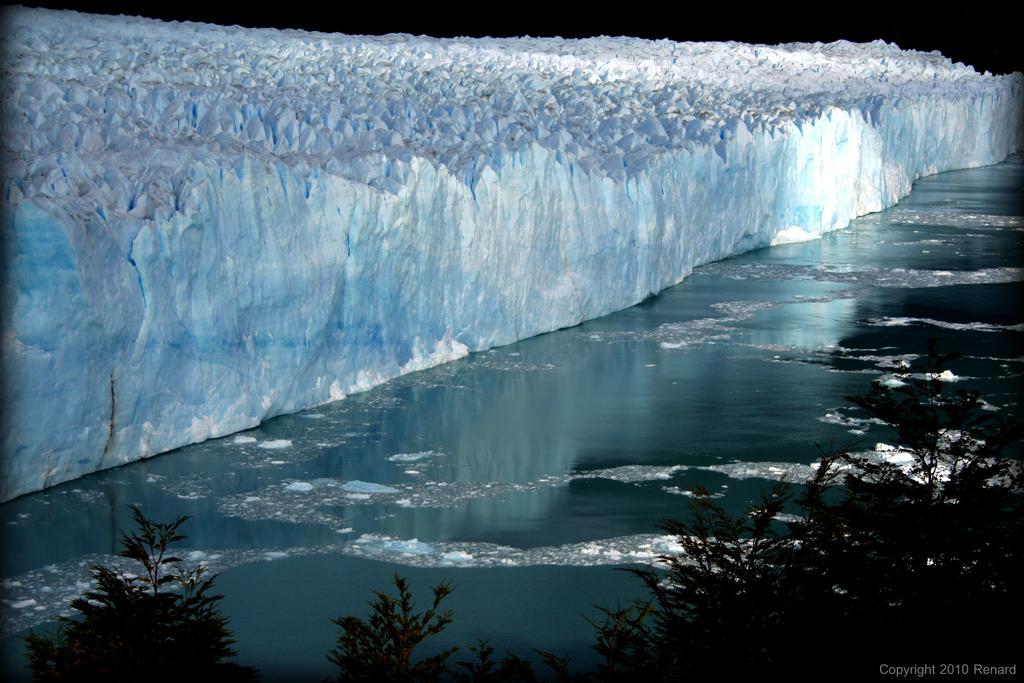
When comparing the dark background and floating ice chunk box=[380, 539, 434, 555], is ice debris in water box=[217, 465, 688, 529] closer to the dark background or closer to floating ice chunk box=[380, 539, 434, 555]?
floating ice chunk box=[380, 539, 434, 555]

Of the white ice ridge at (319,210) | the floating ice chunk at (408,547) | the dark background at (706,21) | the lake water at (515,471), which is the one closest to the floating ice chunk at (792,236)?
the white ice ridge at (319,210)

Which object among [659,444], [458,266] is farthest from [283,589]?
[458,266]

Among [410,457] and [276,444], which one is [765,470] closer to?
[410,457]

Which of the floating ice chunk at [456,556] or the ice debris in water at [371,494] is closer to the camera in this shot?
the floating ice chunk at [456,556]

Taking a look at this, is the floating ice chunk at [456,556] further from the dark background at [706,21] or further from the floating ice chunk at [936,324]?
the dark background at [706,21]

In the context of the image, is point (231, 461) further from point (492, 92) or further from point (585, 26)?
point (585, 26)

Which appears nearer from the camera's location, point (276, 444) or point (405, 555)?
point (405, 555)

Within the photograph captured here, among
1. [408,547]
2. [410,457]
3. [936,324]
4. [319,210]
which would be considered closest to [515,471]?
[410,457]
